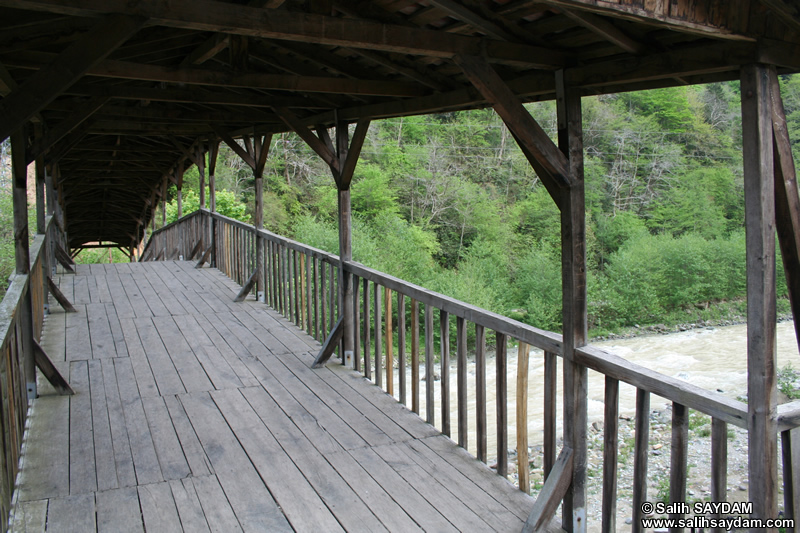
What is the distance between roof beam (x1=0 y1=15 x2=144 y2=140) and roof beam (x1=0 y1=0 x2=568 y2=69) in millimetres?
56

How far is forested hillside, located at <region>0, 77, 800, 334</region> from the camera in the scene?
2477 centimetres

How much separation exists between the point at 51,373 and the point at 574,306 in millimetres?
3633

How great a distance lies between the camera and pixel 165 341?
19.1 ft

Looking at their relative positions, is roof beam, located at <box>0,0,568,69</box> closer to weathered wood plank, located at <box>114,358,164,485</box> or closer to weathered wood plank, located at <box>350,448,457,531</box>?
weathered wood plank, located at <box>350,448,457,531</box>

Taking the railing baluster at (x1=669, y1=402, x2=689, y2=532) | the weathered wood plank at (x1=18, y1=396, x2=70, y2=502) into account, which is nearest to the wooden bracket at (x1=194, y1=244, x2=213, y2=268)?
the weathered wood plank at (x1=18, y1=396, x2=70, y2=502)

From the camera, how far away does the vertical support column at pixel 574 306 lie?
9.20ft

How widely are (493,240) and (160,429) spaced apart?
26490 millimetres

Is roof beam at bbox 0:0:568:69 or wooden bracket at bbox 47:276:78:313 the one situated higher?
roof beam at bbox 0:0:568:69

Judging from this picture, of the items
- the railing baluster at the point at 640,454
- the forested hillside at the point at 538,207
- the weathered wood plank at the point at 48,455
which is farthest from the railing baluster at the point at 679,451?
the forested hillside at the point at 538,207

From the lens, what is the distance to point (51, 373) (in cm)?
434

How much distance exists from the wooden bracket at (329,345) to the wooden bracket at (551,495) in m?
2.65

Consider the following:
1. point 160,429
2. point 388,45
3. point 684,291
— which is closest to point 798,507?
point 388,45

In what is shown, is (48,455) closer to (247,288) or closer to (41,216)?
(247,288)

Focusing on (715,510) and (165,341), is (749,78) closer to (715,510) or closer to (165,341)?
(715,510)
